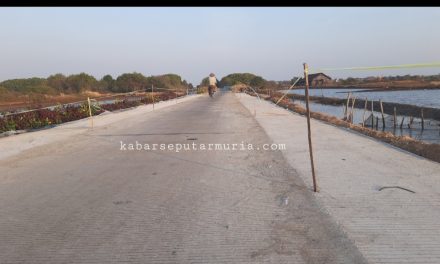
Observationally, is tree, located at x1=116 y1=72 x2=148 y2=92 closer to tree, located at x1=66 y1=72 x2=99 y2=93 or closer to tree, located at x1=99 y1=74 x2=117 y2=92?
tree, located at x1=99 y1=74 x2=117 y2=92

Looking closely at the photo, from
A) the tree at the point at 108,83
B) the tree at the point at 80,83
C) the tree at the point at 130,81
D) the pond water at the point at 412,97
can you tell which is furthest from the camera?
the tree at the point at 108,83

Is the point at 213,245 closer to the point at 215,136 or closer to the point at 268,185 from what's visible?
the point at 268,185

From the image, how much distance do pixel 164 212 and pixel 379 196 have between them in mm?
2897

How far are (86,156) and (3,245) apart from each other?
18.0 ft

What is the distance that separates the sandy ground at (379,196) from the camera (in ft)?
13.1

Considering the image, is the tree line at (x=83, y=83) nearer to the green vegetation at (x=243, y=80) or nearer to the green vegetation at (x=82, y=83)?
the green vegetation at (x=82, y=83)

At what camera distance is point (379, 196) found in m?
5.62

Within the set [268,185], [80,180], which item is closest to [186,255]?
[268,185]

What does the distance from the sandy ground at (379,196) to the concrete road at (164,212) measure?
0.25 meters

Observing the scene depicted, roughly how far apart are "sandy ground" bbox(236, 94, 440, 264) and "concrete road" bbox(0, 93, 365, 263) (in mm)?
251

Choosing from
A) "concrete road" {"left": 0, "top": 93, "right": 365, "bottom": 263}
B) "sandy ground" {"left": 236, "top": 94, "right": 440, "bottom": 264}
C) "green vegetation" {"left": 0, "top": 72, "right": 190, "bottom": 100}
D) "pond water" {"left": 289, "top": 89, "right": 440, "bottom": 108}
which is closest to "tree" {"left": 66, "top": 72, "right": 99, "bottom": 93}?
"green vegetation" {"left": 0, "top": 72, "right": 190, "bottom": 100}

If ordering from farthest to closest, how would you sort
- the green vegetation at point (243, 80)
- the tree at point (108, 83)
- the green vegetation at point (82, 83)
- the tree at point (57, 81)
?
1. the green vegetation at point (243, 80)
2. the tree at point (108, 83)
3. the tree at point (57, 81)
4. the green vegetation at point (82, 83)

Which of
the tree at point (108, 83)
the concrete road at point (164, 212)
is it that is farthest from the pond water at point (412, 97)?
the concrete road at point (164, 212)

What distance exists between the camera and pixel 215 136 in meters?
12.9
